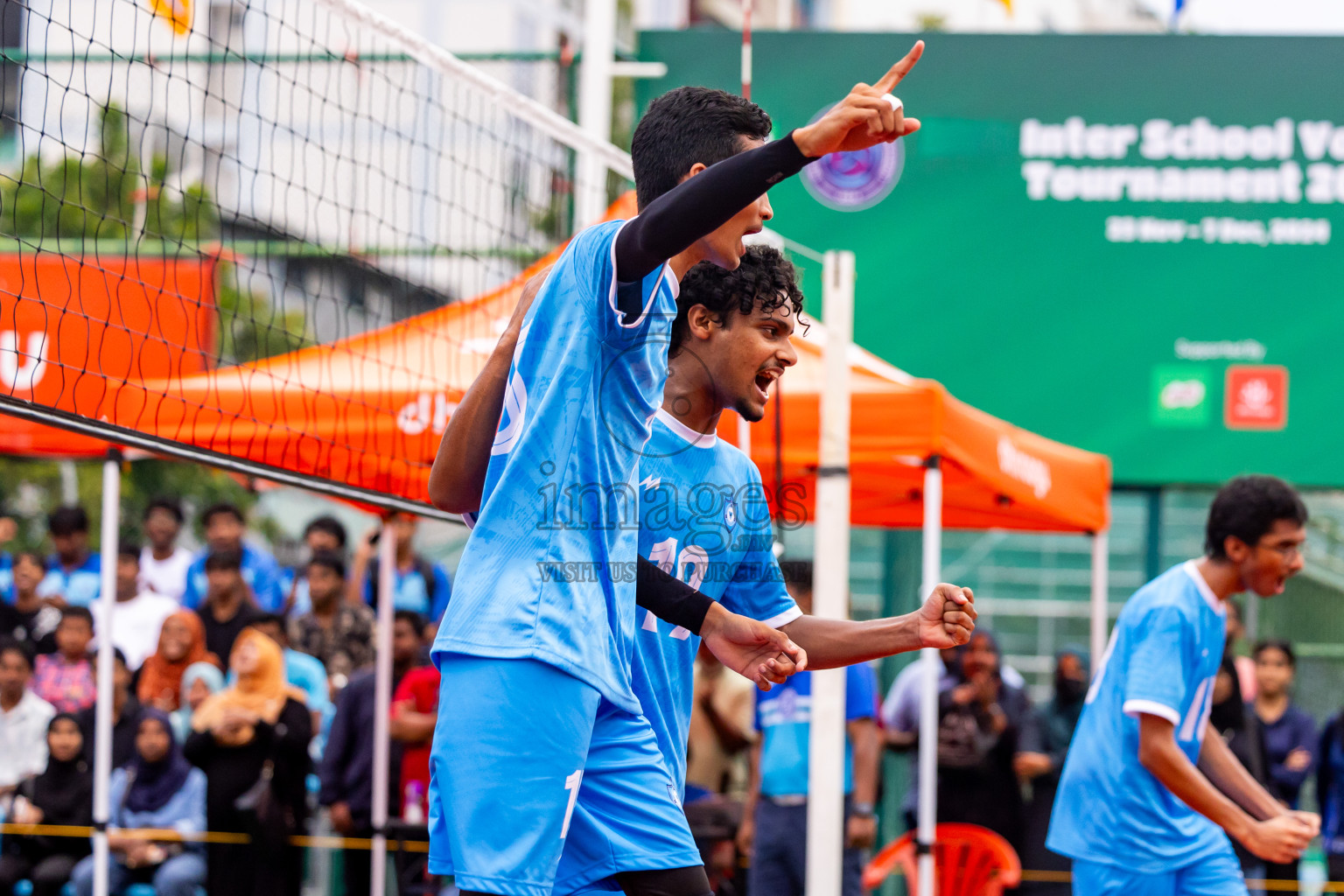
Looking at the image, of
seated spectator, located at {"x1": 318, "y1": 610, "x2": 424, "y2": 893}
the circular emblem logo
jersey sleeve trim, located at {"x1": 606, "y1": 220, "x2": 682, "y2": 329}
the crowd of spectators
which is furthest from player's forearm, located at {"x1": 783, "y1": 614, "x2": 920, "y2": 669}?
the circular emblem logo

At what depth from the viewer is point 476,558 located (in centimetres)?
257

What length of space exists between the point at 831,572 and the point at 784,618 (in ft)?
8.22

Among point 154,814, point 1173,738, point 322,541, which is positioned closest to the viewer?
point 1173,738

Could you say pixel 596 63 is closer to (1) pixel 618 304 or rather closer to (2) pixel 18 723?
(2) pixel 18 723

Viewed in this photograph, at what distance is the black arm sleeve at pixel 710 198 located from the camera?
238 cm

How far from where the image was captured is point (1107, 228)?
11.1 meters

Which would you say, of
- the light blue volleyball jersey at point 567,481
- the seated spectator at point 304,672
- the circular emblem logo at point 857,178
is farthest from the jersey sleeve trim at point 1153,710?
the circular emblem logo at point 857,178

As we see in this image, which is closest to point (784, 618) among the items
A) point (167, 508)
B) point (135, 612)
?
point (135, 612)

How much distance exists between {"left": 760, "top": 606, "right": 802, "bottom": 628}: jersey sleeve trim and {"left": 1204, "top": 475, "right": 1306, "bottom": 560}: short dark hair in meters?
2.14

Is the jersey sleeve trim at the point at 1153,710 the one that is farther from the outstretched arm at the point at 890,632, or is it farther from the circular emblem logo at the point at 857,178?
the circular emblem logo at the point at 857,178

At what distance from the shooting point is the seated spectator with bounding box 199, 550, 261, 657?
336 inches

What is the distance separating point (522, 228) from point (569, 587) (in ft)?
30.1

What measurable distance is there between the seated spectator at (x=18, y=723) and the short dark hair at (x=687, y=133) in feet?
21.9

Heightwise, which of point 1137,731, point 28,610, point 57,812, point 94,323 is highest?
point 94,323
